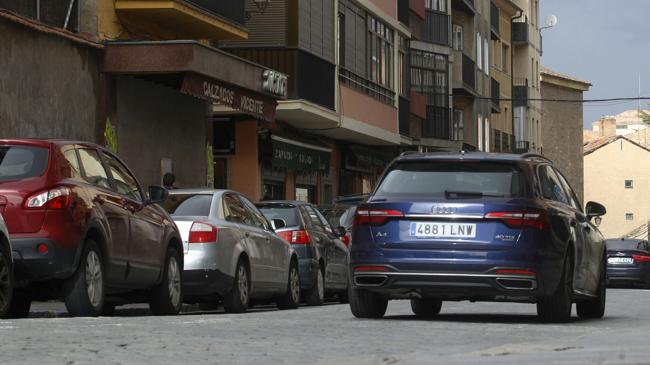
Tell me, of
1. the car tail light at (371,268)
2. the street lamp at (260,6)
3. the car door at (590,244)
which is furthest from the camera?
the street lamp at (260,6)

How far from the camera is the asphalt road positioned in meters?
9.73

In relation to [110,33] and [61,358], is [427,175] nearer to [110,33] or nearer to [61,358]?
[61,358]

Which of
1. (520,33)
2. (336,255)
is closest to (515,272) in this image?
(336,255)

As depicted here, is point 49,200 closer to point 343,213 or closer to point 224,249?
point 224,249

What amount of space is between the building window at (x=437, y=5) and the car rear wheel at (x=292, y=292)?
35884 mm

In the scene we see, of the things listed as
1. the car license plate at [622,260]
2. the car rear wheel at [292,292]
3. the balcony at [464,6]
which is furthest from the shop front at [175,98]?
the balcony at [464,6]

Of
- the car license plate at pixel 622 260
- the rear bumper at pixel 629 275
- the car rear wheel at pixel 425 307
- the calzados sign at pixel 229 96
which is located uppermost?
the calzados sign at pixel 229 96

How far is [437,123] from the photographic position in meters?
57.1

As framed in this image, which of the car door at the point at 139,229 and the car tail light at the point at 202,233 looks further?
the car tail light at the point at 202,233

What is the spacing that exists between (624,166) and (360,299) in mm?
110417

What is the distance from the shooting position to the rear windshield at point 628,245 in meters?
44.0

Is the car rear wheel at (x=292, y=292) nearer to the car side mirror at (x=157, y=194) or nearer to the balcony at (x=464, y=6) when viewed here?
the car side mirror at (x=157, y=194)

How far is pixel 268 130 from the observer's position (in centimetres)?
3728

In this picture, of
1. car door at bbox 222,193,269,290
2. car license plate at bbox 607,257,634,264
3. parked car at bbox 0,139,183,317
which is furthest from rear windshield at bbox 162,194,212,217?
car license plate at bbox 607,257,634,264
